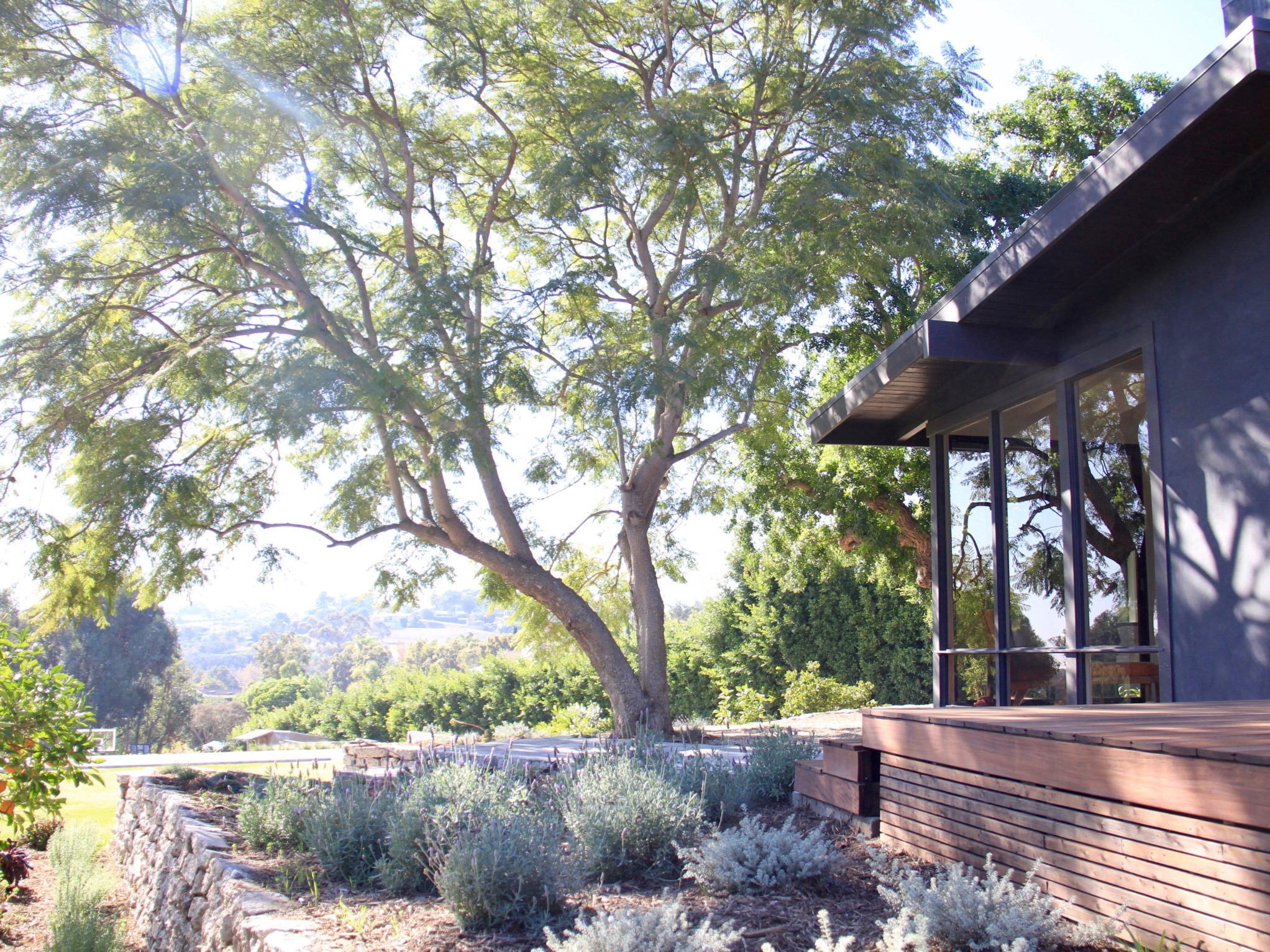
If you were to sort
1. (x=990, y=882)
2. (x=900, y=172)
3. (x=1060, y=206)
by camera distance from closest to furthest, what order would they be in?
1. (x=990, y=882)
2. (x=1060, y=206)
3. (x=900, y=172)

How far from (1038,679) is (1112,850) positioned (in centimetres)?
401

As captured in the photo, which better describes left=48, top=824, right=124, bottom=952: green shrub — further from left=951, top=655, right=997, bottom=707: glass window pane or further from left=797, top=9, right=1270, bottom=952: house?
left=951, top=655, right=997, bottom=707: glass window pane

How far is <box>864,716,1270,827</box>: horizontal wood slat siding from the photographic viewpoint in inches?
89.0

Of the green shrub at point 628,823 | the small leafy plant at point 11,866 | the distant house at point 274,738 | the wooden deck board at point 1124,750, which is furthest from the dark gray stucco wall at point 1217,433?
the distant house at point 274,738

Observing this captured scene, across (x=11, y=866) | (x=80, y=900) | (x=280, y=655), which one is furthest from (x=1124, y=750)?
(x=280, y=655)

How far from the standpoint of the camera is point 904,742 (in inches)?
156

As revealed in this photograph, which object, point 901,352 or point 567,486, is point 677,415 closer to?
point 567,486

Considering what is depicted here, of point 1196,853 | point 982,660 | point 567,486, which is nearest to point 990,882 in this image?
point 1196,853

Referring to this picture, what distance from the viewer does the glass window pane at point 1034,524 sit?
20.4 ft

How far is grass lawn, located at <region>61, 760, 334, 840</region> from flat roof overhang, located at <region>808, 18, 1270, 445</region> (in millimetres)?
5783

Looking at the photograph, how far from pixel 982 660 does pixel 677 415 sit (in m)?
4.73

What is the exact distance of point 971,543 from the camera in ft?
23.8

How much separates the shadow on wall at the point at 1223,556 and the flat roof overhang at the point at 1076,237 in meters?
1.22

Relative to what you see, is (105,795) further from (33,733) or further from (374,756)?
(33,733)
